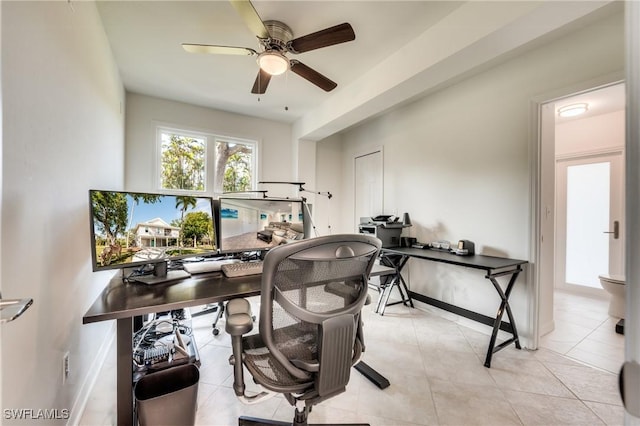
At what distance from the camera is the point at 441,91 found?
303 centimetres

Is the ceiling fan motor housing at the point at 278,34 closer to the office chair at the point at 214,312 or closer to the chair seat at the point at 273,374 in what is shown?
the chair seat at the point at 273,374

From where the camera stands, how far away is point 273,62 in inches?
79.3

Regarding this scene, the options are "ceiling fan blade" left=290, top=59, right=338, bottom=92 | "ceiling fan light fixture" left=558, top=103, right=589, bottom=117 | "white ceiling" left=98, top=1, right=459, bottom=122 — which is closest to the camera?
"white ceiling" left=98, top=1, right=459, bottom=122

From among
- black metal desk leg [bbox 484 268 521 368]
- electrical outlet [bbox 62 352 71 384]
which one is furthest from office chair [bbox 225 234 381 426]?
black metal desk leg [bbox 484 268 521 368]

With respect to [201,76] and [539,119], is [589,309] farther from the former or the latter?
[201,76]

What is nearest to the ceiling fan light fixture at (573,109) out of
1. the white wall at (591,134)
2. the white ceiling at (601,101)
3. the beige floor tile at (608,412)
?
the white ceiling at (601,101)

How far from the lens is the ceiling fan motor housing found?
1938 millimetres

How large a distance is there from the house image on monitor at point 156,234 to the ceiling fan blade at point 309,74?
1675 mm

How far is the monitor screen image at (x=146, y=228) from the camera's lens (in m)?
1.18

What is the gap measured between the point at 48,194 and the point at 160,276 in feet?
2.10

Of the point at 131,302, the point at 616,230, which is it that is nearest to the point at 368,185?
the point at 616,230

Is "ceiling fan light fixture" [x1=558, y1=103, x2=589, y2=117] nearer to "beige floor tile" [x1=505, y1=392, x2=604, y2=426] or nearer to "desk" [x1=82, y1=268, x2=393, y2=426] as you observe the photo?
"beige floor tile" [x1=505, y1=392, x2=604, y2=426]

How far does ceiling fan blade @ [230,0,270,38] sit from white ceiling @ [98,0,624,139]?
0.96 feet

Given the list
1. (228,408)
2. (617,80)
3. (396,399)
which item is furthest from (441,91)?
(228,408)
